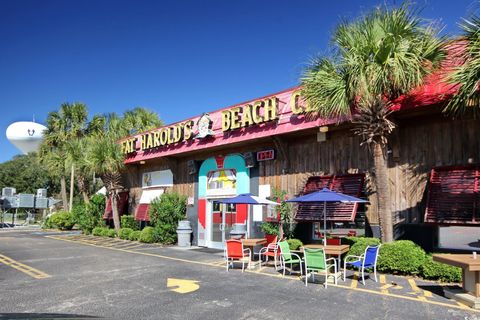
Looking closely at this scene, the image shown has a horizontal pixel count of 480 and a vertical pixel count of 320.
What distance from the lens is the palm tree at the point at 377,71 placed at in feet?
33.3

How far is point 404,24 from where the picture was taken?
1019 centimetres

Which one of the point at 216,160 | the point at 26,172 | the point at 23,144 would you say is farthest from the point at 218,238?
the point at 23,144

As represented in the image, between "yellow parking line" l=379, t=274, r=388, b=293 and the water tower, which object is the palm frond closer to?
"yellow parking line" l=379, t=274, r=388, b=293

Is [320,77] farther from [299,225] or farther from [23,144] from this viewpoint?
[23,144]

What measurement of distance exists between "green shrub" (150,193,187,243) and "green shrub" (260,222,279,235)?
234 inches

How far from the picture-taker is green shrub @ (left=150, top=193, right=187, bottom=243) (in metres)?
19.2

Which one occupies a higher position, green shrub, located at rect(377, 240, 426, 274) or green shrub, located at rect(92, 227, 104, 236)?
green shrub, located at rect(377, 240, 426, 274)

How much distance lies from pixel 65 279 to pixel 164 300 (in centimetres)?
364

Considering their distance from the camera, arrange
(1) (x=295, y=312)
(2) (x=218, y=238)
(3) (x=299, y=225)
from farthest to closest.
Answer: (2) (x=218, y=238) < (3) (x=299, y=225) < (1) (x=295, y=312)

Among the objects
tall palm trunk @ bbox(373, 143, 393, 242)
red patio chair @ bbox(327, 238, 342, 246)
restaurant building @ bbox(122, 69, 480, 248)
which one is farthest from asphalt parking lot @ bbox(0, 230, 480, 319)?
restaurant building @ bbox(122, 69, 480, 248)

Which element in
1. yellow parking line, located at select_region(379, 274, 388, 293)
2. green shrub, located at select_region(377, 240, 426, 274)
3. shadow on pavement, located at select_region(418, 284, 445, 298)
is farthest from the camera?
green shrub, located at select_region(377, 240, 426, 274)

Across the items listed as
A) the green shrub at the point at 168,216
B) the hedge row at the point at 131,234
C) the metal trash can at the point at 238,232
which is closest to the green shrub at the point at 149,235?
the hedge row at the point at 131,234

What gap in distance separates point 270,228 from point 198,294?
6.39m

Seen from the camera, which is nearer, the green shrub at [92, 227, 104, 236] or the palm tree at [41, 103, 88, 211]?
the green shrub at [92, 227, 104, 236]
